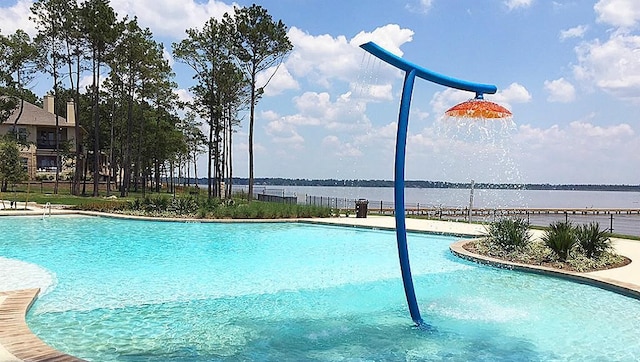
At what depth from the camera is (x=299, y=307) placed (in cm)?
875

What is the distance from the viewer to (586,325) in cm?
801

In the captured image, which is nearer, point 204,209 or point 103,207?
point 204,209

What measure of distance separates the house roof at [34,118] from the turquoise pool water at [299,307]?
40.4m

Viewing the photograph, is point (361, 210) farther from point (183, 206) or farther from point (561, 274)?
point (561, 274)

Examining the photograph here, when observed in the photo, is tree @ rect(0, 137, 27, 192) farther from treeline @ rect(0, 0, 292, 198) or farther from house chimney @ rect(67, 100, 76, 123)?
house chimney @ rect(67, 100, 76, 123)

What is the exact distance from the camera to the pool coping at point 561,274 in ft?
31.7

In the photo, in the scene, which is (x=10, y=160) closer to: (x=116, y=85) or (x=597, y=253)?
(x=116, y=85)

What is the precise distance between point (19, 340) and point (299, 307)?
13.7ft

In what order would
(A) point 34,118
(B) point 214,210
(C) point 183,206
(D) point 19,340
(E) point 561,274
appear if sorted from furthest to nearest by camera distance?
(A) point 34,118 < (C) point 183,206 < (B) point 214,210 < (E) point 561,274 < (D) point 19,340

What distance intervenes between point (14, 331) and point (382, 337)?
449cm

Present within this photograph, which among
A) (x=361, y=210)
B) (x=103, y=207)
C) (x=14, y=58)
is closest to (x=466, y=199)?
(x=361, y=210)

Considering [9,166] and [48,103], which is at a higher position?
[48,103]

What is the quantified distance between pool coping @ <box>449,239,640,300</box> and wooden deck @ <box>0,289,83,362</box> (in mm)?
9087

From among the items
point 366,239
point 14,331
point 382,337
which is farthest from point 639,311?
point 366,239
